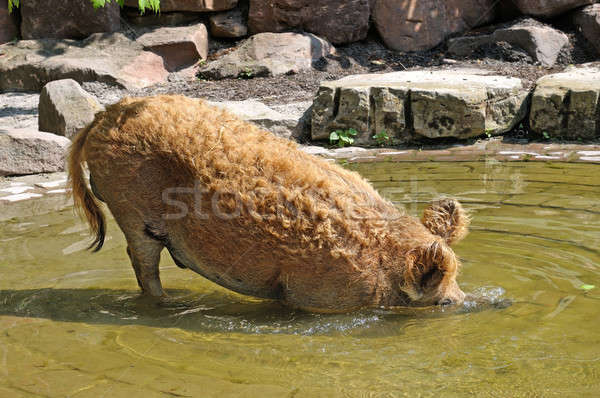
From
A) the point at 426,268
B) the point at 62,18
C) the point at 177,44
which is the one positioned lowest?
the point at 426,268

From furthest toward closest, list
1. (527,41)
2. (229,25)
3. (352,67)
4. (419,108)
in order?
(229,25) → (352,67) → (527,41) → (419,108)

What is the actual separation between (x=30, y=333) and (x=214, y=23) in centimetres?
1032

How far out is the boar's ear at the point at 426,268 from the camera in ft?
12.4

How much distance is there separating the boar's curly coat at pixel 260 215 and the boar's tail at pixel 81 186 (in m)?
0.18

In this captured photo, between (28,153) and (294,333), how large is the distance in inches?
212

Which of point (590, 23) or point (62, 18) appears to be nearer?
point (590, 23)

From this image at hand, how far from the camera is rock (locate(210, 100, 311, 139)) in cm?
936

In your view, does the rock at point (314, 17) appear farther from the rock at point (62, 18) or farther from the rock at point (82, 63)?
the rock at point (62, 18)

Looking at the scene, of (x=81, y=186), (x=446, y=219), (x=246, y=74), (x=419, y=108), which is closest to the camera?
(x=446, y=219)

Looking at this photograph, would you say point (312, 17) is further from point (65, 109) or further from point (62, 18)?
point (65, 109)

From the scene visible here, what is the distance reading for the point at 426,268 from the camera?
3.85m

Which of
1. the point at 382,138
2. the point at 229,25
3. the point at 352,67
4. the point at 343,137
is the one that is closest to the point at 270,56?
the point at 229,25

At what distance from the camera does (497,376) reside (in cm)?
323

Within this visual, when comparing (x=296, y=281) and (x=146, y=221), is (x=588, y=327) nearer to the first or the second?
(x=296, y=281)
